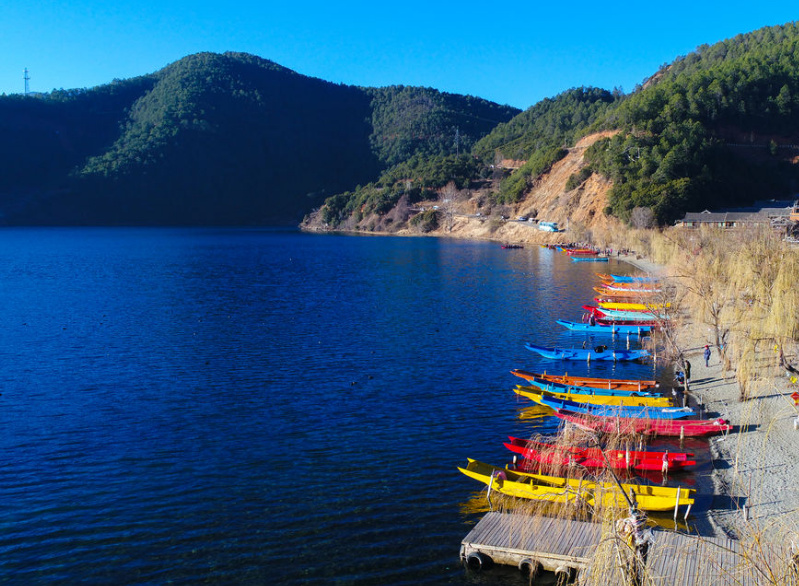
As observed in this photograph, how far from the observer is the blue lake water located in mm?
18203

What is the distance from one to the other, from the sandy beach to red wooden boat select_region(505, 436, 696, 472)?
123 centimetres

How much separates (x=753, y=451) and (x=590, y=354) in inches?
633

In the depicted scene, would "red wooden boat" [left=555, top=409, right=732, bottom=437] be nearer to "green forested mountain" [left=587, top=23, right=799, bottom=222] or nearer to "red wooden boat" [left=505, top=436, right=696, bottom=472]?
"red wooden boat" [left=505, top=436, right=696, bottom=472]

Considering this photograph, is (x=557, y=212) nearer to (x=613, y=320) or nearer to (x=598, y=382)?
(x=613, y=320)

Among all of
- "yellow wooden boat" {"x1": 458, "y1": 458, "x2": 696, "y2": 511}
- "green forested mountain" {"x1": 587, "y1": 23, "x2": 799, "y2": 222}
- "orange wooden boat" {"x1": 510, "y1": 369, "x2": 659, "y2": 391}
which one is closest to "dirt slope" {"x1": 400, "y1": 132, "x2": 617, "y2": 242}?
"green forested mountain" {"x1": 587, "y1": 23, "x2": 799, "y2": 222}

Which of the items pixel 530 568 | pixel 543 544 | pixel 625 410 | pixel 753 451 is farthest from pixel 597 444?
pixel 625 410

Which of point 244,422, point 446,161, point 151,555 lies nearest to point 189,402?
point 244,422

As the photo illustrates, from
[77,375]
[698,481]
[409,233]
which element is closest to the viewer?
[698,481]

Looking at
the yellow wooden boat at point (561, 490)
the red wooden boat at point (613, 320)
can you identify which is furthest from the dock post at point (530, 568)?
the red wooden boat at point (613, 320)

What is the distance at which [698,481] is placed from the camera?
875 inches

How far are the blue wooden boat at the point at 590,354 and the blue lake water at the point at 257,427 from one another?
0.88 metres

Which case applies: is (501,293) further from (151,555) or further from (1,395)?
(151,555)

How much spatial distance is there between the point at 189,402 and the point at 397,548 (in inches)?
632

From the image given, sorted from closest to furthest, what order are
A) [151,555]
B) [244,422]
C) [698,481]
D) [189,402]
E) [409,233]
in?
[151,555]
[698,481]
[244,422]
[189,402]
[409,233]
